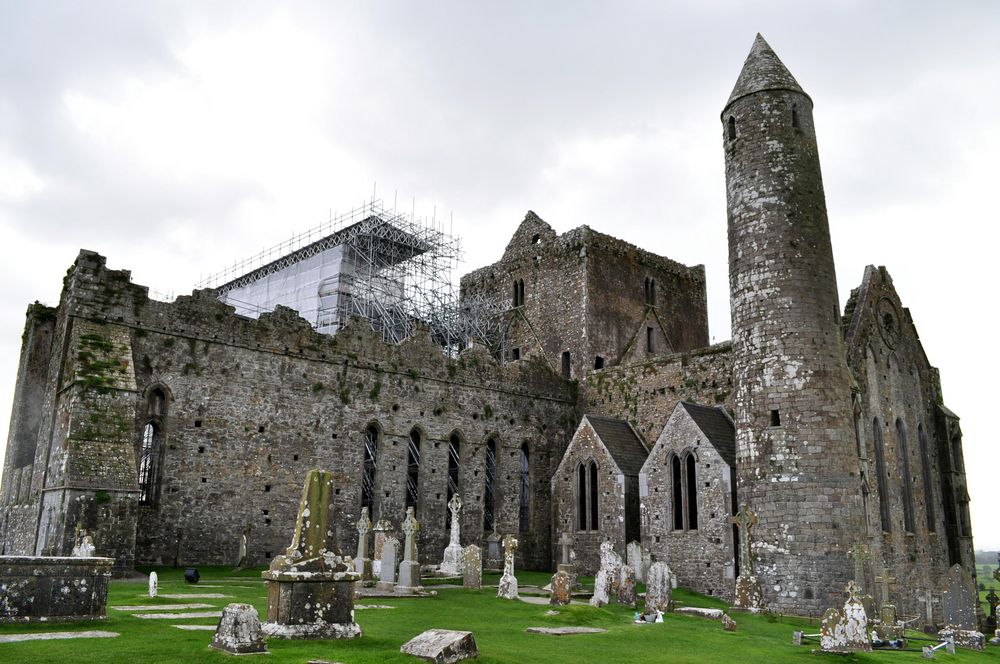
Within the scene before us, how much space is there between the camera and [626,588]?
19.2 metres

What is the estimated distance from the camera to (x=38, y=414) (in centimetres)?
2514

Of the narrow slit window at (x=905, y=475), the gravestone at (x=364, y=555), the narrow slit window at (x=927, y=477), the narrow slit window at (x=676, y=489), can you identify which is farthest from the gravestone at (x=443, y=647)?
the narrow slit window at (x=927, y=477)

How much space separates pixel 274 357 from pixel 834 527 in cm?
1679

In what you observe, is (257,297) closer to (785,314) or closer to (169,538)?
(169,538)

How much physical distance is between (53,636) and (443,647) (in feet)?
15.6

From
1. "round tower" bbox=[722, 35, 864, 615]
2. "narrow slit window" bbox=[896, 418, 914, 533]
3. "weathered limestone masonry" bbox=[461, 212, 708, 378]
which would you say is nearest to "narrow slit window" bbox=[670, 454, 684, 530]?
"round tower" bbox=[722, 35, 864, 615]

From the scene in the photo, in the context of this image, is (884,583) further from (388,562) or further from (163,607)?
(163,607)

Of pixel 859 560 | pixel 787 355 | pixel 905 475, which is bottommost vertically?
pixel 859 560

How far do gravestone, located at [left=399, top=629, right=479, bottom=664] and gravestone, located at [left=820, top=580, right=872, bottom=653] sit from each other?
7.29 meters

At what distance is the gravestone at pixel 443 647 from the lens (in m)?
9.04

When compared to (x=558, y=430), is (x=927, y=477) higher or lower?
lower

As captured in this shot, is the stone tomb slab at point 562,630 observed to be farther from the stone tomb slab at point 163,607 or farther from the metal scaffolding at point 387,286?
the metal scaffolding at point 387,286

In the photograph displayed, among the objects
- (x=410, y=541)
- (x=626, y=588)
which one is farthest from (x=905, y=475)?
(x=410, y=541)

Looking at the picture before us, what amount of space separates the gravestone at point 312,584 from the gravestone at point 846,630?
25.9ft
